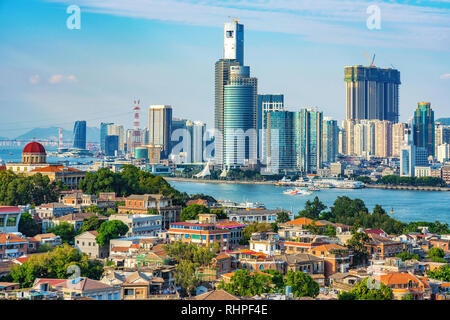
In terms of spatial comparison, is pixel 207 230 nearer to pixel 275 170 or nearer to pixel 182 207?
pixel 182 207

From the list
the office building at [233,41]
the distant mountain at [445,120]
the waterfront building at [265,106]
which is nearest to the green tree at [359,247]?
the waterfront building at [265,106]

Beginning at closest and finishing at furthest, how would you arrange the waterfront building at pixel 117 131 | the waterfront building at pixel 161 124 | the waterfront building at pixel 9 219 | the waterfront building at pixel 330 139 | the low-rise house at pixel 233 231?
the waterfront building at pixel 9 219 < the low-rise house at pixel 233 231 < the waterfront building at pixel 330 139 < the waterfront building at pixel 161 124 < the waterfront building at pixel 117 131

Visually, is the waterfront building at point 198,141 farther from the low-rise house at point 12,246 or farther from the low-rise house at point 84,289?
the low-rise house at point 84,289

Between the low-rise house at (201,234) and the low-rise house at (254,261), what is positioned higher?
the low-rise house at (201,234)

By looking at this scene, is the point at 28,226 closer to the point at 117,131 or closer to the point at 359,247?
the point at 359,247

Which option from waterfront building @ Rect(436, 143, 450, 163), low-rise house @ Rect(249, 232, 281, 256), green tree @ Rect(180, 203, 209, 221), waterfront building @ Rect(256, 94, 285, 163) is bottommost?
low-rise house @ Rect(249, 232, 281, 256)

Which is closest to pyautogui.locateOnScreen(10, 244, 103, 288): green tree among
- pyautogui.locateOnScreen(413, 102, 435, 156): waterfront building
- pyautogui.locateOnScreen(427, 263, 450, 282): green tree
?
pyautogui.locateOnScreen(427, 263, 450, 282): green tree

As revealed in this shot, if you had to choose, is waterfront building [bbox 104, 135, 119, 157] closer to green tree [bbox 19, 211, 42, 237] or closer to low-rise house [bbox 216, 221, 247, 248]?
green tree [bbox 19, 211, 42, 237]
